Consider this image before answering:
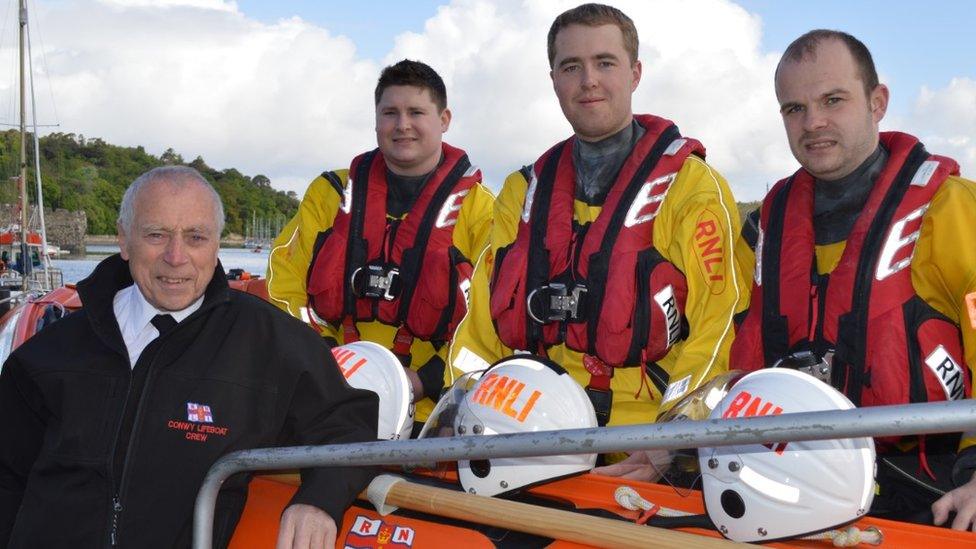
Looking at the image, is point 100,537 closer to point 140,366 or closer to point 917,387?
point 140,366

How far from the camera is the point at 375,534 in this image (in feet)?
7.81

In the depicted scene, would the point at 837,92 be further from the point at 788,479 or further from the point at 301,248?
the point at 301,248

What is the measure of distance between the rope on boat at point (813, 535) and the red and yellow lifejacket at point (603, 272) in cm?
82

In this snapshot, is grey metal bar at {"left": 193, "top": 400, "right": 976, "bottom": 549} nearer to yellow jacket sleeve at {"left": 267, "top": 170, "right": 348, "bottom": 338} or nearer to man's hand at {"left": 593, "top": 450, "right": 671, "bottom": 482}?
man's hand at {"left": 593, "top": 450, "right": 671, "bottom": 482}

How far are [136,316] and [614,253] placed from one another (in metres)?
1.54

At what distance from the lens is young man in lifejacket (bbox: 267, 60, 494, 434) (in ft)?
13.7

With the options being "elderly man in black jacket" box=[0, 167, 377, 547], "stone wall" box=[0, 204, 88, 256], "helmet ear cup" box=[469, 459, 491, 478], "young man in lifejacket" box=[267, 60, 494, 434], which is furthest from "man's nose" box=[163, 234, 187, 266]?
"stone wall" box=[0, 204, 88, 256]

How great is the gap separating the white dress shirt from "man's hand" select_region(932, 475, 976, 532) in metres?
2.06

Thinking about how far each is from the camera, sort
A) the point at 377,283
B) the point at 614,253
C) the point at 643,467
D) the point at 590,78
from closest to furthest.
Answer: the point at 643,467 < the point at 614,253 < the point at 590,78 < the point at 377,283

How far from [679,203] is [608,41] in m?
0.65

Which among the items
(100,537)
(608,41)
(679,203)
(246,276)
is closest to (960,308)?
(679,203)

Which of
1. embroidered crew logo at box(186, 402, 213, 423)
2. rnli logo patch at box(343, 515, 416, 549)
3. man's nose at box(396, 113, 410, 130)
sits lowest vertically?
rnli logo patch at box(343, 515, 416, 549)

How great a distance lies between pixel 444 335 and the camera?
420 cm

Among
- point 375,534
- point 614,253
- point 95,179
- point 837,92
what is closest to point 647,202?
point 614,253
